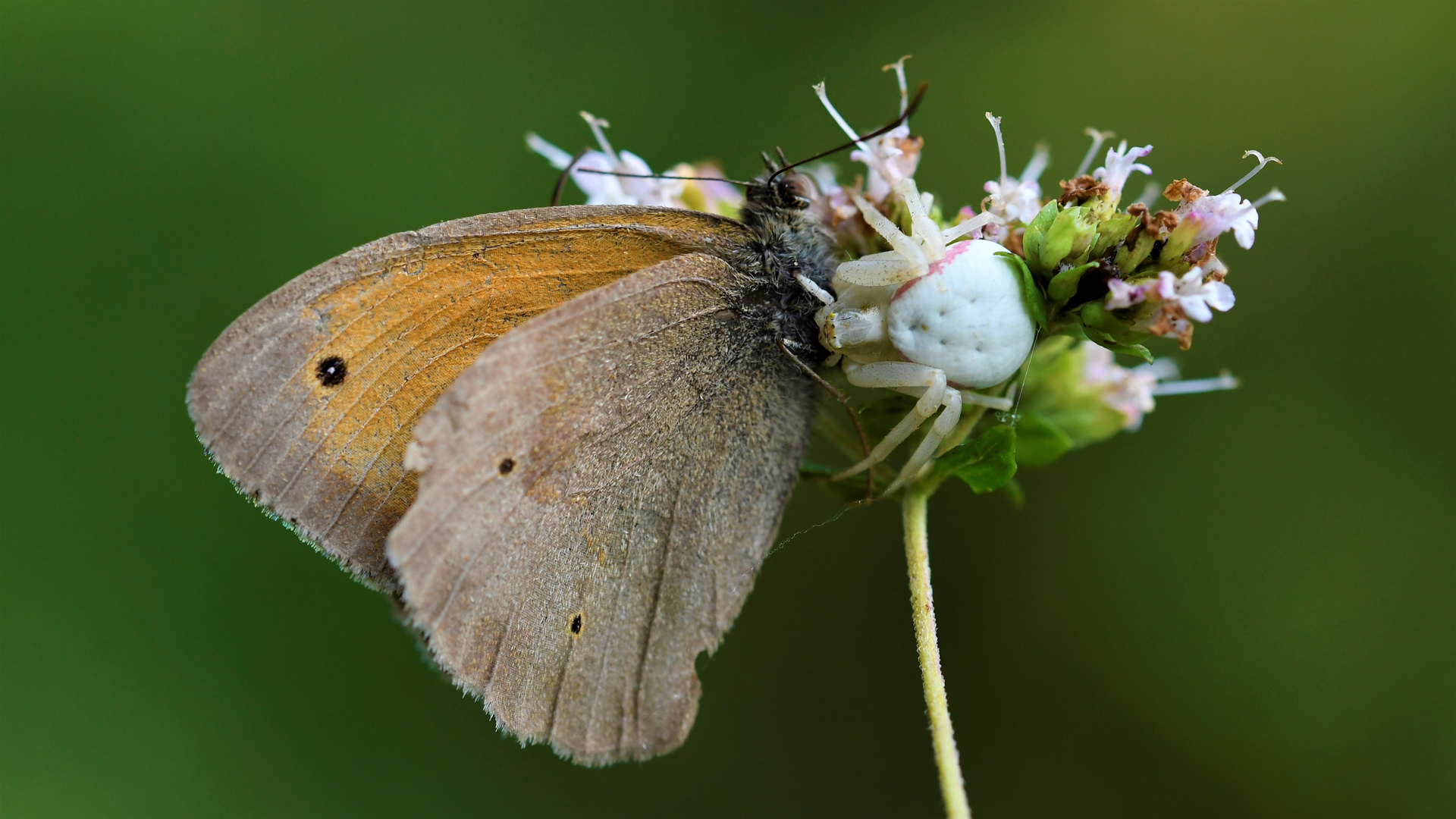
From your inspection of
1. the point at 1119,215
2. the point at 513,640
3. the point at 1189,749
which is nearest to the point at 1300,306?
the point at 1189,749

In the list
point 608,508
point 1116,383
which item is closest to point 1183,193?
point 1116,383

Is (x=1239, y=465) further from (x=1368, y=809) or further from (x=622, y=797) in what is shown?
(x=622, y=797)

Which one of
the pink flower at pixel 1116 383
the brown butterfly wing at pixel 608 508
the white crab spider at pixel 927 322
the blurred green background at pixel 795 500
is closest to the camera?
the brown butterfly wing at pixel 608 508

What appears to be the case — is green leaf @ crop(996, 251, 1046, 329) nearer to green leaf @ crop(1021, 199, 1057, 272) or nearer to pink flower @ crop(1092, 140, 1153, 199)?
green leaf @ crop(1021, 199, 1057, 272)

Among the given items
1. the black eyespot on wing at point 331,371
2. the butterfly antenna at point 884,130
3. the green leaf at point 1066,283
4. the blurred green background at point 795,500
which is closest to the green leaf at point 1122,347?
the green leaf at point 1066,283

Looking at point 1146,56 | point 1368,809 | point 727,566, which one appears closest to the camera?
point 727,566

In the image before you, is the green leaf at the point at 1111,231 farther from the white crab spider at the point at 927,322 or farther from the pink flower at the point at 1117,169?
the white crab spider at the point at 927,322
